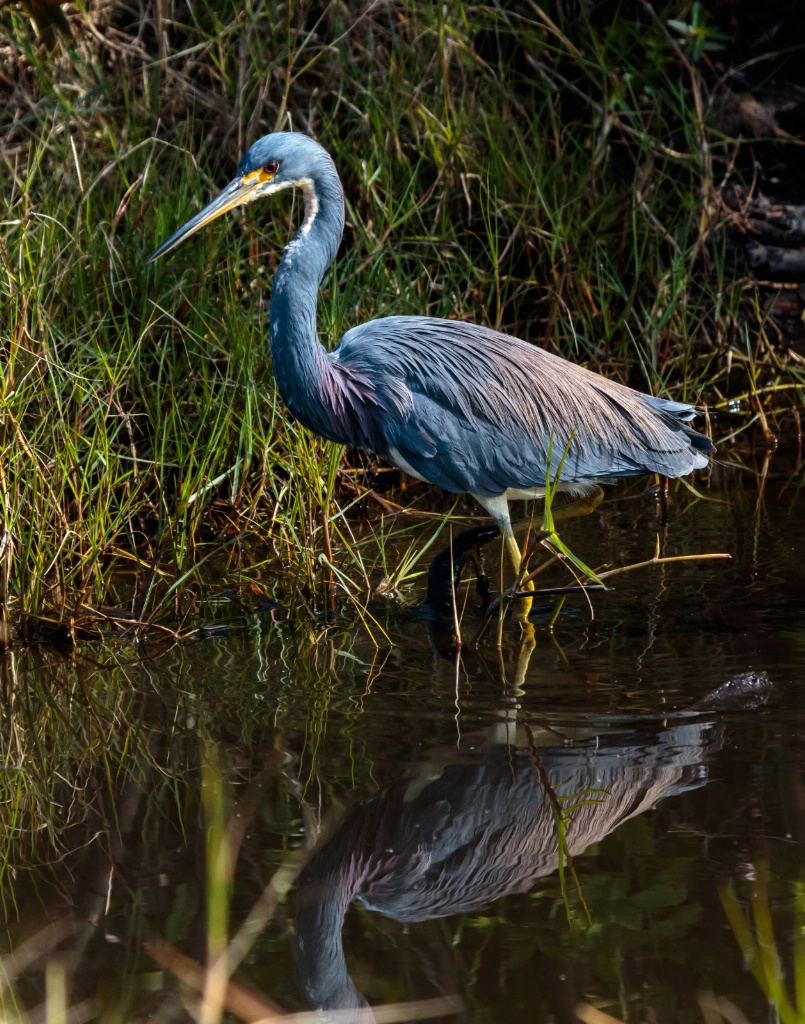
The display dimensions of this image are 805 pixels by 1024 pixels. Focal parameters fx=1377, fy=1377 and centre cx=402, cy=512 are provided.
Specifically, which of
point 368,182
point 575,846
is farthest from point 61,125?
point 575,846

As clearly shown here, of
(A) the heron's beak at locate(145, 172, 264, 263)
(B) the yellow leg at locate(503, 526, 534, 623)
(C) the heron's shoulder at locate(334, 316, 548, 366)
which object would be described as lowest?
(B) the yellow leg at locate(503, 526, 534, 623)

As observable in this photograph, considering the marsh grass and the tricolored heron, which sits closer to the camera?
the tricolored heron

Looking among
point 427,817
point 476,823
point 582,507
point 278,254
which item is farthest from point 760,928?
point 278,254

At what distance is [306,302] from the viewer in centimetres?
493

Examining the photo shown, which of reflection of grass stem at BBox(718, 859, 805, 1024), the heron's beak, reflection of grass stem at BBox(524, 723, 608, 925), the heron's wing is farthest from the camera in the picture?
the heron's wing

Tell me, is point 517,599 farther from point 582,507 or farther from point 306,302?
point 306,302

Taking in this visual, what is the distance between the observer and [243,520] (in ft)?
18.9

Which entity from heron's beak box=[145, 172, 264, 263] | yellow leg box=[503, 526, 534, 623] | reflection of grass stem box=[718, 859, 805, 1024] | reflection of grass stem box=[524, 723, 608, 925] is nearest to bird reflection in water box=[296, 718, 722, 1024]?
reflection of grass stem box=[524, 723, 608, 925]

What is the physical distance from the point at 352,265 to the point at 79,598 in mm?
2501

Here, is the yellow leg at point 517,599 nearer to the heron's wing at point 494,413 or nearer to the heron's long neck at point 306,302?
the heron's wing at point 494,413

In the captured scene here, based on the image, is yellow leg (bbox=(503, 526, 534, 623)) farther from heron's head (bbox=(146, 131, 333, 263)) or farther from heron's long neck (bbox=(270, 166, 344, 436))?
heron's head (bbox=(146, 131, 333, 263))

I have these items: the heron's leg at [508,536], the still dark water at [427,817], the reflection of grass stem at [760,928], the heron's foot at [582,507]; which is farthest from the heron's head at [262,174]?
the reflection of grass stem at [760,928]

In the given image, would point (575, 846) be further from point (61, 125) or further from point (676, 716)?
point (61, 125)

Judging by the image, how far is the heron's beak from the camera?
4828 mm
